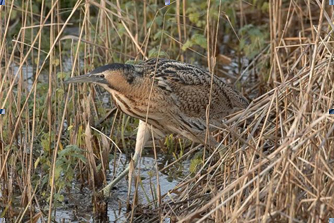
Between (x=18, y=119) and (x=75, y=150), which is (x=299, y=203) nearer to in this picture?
(x=75, y=150)

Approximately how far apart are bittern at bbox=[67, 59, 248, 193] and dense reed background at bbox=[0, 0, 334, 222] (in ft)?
0.43

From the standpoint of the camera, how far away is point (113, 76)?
4559mm

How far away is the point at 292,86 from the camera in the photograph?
420 cm

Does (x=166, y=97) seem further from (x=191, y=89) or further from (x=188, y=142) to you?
(x=188, y=142)

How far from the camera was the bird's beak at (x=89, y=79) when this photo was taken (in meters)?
4.29

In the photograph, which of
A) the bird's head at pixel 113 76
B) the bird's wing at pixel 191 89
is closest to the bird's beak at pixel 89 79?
the bird's head at pixel 113 76

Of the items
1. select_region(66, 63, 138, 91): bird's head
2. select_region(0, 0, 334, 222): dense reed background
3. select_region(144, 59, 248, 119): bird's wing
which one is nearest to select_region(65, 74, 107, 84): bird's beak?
select_region(66, 63, 138, 91): bird's head

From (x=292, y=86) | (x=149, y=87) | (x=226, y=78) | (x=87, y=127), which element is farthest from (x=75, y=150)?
(x=226, y=78)

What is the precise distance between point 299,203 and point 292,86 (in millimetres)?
859

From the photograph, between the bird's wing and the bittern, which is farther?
the bird's wing

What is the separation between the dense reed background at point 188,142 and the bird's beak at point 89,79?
161 millimetres

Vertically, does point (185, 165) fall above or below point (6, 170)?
below

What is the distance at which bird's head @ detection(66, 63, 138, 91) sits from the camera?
14.5 feet

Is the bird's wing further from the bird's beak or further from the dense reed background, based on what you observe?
the bird's beak
